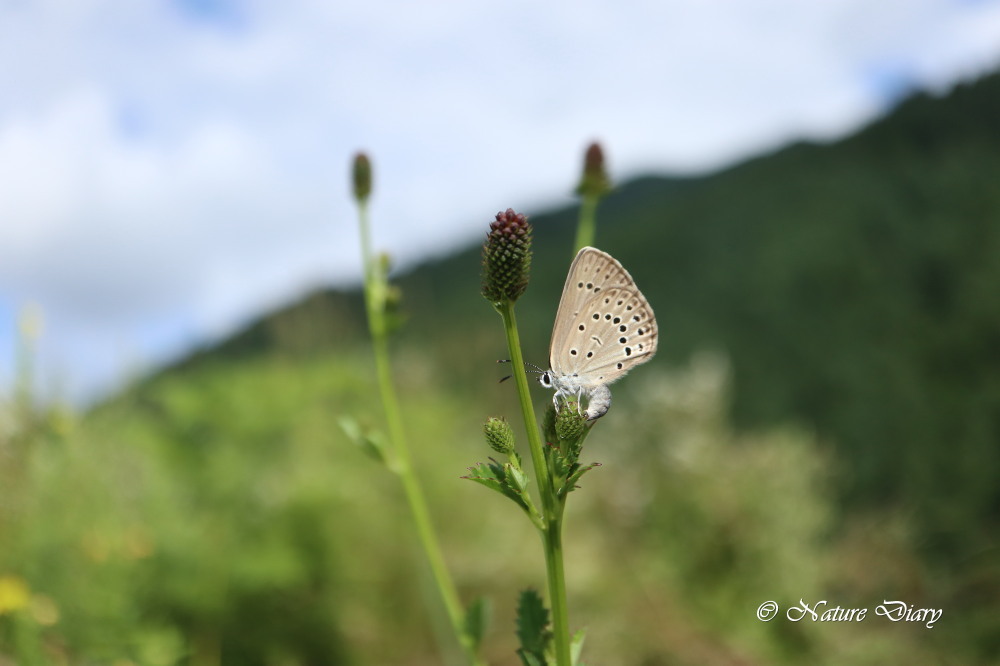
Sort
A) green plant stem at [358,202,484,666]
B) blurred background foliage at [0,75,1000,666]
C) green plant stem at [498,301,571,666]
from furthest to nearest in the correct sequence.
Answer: blurred background foliage at [0,75,1000,666] → green plant stem at [358,202,484,666] → green plant stem at [498,301,571,666]

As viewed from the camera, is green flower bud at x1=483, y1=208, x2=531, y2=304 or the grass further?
the grass

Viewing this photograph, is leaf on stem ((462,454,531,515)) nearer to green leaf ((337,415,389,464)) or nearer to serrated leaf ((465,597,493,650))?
serrated leaf ((465,597,493,650))

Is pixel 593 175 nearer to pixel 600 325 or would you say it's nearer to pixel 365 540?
pixel 600 325

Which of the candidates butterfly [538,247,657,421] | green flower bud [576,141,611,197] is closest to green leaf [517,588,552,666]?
butterfly [538,247,657,421]

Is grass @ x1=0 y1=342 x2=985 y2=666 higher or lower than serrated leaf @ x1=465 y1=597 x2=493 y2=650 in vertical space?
higher

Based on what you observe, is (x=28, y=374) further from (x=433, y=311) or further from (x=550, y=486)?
(x=433, y=311)

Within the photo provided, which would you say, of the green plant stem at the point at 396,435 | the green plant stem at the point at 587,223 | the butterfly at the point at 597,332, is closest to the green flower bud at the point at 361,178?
the green plant stem at the point at 396,435
